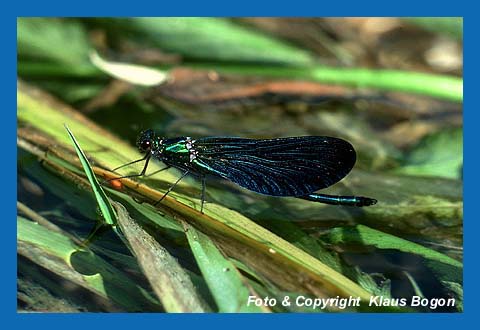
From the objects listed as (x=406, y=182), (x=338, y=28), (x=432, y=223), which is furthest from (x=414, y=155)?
(x=338, y=28)

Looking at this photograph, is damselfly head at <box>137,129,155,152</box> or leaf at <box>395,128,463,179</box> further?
leaf at <box>395,128,463,179</box>

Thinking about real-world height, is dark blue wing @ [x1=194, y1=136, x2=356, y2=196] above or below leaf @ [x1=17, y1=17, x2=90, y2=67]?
below

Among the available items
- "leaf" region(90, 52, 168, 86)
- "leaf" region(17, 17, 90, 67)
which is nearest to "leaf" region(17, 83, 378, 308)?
"leaf" region(90, 52, 168, 86)

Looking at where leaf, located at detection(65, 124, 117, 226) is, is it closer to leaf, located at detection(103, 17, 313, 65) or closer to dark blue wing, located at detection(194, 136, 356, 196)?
dark blue wing, located at detection(194, 136, 356, 196)

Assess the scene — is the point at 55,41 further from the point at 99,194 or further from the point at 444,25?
the point at 444,25

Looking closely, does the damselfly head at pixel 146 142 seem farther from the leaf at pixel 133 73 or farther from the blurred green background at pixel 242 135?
the leaf at pixel 133 73

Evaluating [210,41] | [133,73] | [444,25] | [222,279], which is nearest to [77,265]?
[222,279]

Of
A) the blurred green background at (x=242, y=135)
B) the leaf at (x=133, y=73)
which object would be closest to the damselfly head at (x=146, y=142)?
the blurred green background at (x=242, y=135)
